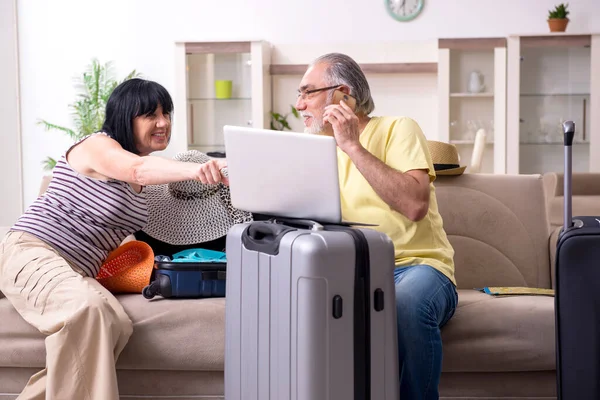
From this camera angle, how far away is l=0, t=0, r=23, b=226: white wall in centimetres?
633

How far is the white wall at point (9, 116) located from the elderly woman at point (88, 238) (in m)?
4.35

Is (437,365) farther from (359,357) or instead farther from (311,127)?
(311,127)

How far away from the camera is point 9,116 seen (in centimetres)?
638

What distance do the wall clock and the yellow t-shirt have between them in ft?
13.7

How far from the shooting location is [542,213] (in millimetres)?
2574

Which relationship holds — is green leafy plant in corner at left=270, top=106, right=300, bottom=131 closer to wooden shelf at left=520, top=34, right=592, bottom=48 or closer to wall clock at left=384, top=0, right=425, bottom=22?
wall clock at left=384, top=0, right=425, bottom=22

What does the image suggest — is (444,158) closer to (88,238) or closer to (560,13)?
(88,238)

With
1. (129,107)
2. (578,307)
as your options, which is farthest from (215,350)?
(578,307)

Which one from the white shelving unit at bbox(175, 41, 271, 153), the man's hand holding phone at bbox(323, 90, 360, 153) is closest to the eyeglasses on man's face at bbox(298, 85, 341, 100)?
the man's hand holding phone at bbox(323, 90, 360, 153)

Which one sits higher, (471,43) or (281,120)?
(471,43)

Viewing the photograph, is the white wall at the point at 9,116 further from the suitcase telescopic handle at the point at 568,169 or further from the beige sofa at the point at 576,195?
the suitcase telescopic handle at the point at 568,169

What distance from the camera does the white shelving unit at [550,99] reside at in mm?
5836

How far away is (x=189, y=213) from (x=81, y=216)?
1.39 feet

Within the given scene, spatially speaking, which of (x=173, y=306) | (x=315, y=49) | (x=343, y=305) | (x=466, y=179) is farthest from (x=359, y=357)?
(x=315, y=49)
